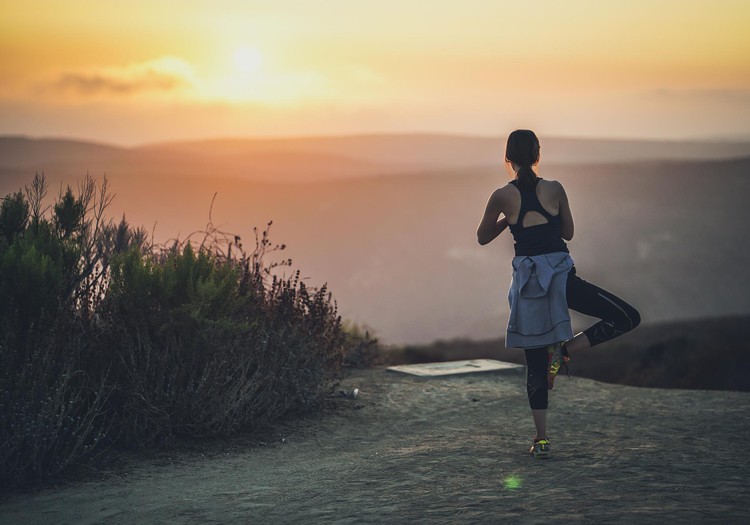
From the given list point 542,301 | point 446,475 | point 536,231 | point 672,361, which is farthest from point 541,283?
point 672,361

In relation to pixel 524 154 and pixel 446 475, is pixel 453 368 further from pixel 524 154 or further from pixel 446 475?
pixel 524 154

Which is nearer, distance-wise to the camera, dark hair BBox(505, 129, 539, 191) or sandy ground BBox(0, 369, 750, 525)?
sandy ground BBox(0, 369, 750, 525)

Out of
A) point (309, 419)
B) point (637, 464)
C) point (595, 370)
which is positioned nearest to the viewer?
point (637, 464)

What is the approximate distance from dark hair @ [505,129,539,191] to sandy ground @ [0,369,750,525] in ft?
6.18

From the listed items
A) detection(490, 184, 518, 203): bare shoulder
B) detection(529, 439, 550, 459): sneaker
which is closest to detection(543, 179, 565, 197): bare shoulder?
detection(490, 184, 518, 203): bare shoulder

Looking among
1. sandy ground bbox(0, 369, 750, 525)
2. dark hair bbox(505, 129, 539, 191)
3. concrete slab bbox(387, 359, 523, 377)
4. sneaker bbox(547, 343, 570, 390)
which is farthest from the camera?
concrete slab bbox(387, 359, 523, 377)

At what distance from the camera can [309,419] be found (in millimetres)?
7855

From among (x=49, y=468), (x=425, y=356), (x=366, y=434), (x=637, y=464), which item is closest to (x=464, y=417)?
(x=366, y=434)

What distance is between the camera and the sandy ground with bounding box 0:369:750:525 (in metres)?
4.72

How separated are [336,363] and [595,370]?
29.6ft

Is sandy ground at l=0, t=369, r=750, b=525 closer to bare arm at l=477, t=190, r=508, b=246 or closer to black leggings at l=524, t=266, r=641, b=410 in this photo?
black leggings at l=524, t=266, r=641, b=410

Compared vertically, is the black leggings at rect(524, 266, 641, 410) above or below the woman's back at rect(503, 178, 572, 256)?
below

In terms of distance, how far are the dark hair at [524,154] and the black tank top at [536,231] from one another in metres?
0.05

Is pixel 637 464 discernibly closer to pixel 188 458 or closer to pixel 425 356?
pixel 188 458
